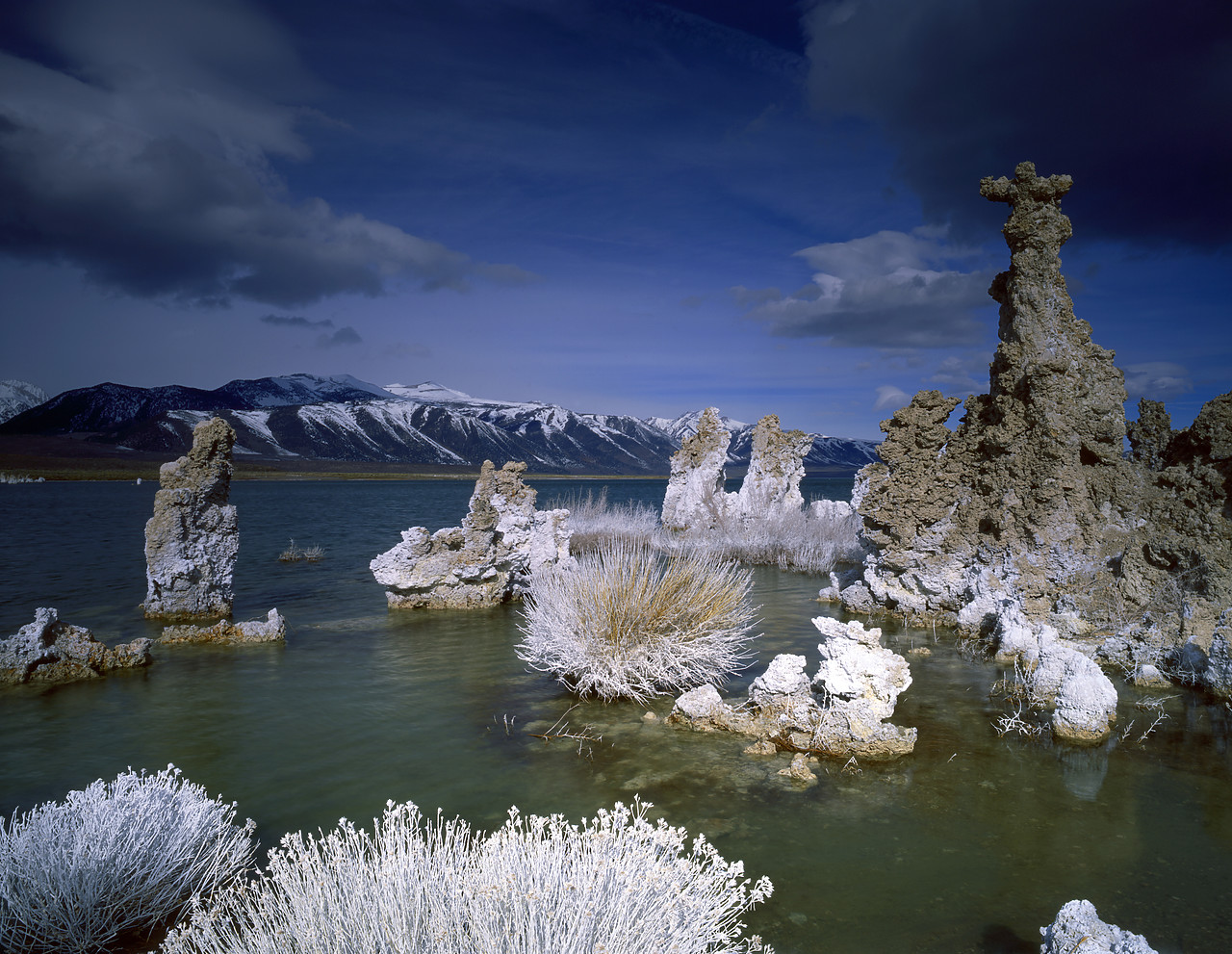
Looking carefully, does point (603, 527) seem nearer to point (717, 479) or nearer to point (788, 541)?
point (717, 479)

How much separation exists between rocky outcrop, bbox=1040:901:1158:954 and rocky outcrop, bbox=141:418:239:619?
10.7 meters

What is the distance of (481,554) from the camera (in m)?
12.2

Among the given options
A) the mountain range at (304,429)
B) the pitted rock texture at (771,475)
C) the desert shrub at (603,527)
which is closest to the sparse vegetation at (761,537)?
the desert shrub at (603,527)

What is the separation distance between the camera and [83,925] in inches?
125

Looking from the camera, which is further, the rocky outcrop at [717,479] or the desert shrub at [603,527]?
the rocky outcrop at [717,479]

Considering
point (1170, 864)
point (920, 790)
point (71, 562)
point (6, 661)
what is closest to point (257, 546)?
point (71, 562)

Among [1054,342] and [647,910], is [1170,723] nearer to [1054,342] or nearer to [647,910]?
[1054,342]

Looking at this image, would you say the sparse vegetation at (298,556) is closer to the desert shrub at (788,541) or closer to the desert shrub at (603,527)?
the desert shrub at (603,527)

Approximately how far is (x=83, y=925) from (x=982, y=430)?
10751mm

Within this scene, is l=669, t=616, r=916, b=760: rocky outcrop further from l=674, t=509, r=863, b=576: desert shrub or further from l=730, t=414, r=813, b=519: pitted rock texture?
l=730, t=414, r=813, b=519: pitted rock texture

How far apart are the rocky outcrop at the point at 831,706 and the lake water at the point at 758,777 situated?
22 cm

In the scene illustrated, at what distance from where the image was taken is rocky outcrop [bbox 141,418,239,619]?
398 inches

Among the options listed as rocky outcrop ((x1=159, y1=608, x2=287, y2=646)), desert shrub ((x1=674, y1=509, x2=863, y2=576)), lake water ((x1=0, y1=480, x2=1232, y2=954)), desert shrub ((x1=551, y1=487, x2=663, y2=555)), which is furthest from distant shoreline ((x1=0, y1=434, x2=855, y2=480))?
lake water ((x1=0, y1=480, x2=1232, y2=954))

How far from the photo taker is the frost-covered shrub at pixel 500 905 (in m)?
2.33
